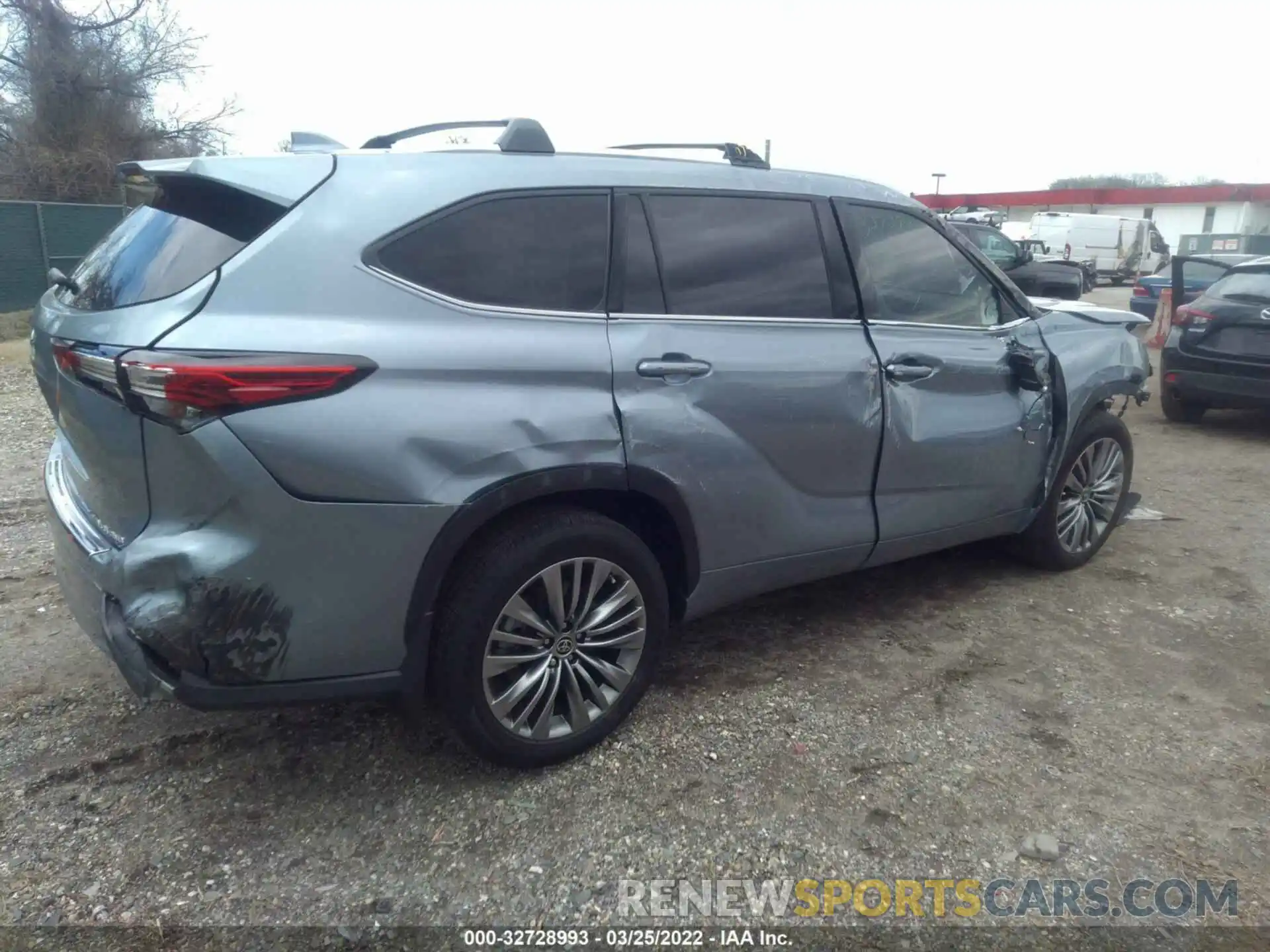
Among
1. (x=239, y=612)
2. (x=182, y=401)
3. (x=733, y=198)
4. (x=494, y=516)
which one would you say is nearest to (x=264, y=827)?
(x=239, y=612)

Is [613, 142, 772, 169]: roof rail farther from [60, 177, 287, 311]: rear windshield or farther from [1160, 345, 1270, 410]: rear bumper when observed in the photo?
[1160, 345, 1270, 410]: rear bumper

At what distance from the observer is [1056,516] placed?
175 inches

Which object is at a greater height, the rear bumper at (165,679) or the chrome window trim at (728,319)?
the chrome window trim at (728,319)

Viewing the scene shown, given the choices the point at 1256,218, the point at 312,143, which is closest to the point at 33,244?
the point at 312,143

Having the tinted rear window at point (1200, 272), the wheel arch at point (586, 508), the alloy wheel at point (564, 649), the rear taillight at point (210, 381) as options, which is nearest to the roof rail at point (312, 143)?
the rear taillight at point (210, 381)

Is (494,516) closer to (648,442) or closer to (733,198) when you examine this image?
(648,442)

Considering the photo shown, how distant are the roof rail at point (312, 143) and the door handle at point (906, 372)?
2.09m

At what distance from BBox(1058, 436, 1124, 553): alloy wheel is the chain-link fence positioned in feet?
52.8

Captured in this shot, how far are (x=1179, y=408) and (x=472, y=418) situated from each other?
8.01 metres

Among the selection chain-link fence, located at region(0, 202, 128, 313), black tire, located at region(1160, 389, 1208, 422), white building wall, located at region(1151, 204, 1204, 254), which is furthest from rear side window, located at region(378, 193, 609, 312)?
white building wall, located at region(1151, 204, 1204, 254)

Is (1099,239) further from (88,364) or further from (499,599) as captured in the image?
(88,364)

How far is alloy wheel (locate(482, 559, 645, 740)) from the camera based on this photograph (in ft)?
8.94

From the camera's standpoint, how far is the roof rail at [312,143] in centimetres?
308

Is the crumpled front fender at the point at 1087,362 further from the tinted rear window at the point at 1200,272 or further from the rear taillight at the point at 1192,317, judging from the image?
the tinted rear window at the point at 1200,272
